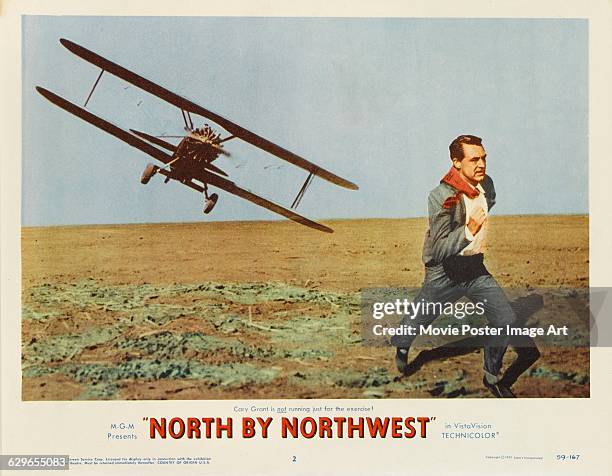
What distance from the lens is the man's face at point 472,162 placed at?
464 cm

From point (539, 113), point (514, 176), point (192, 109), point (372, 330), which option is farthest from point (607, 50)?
point (192, 109)

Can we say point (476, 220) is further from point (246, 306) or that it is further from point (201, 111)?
point (201, 111)

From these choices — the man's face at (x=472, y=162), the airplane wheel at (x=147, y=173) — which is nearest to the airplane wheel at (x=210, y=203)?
the airplane wheel at (x=147, y=173)

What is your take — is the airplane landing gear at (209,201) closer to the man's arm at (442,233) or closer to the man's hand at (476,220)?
the man's arm at (442,233)

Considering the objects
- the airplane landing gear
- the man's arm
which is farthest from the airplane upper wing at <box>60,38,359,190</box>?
the man's arm

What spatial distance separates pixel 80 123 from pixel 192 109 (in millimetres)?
716

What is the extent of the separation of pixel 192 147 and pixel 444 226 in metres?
1.70

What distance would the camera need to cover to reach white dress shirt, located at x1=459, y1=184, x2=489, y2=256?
466 centimetres

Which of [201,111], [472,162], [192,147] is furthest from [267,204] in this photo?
[472,162]

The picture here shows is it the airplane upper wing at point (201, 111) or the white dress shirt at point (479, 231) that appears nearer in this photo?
the airplane upper wing at point (201, 111)

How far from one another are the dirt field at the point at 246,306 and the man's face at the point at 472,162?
1.12ft

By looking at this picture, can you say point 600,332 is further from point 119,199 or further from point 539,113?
point 119,199

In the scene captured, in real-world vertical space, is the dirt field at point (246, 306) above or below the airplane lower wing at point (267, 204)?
below

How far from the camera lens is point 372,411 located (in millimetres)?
4598
